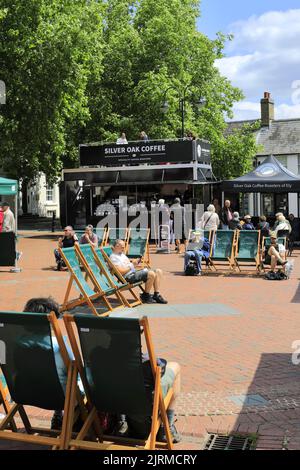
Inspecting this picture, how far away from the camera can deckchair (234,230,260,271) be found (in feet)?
44.9

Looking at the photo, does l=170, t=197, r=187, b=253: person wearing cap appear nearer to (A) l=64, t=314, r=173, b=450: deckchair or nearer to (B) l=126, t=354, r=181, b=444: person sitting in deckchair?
(B) l=126, t=354, r=181, b=444: person sitting in deckchair

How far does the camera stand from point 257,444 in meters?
4.20

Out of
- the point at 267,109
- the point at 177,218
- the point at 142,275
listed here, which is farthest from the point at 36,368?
the point at 267,109

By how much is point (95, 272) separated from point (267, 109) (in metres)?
43.8

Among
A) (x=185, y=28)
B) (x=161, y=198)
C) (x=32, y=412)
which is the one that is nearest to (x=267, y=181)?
(x=161, y=198)

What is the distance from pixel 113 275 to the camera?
394 inches

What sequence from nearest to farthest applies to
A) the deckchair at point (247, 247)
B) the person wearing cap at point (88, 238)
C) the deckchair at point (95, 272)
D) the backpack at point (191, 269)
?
the deckchair at point (95, 272)
the backpack at point (191, 269)
the deckchair at point (247, 247)
the person wearing cap at point (88, 238)

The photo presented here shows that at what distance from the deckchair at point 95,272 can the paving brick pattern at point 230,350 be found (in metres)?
1.06

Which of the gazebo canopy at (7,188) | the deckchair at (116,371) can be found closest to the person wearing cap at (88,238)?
the gazebo canopy at (7,188)

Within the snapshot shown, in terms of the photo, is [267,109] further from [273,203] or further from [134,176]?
[134,176]

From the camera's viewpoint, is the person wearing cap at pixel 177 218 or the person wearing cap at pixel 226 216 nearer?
the person wearing cap at pixel 226 216

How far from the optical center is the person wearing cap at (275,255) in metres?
13.2

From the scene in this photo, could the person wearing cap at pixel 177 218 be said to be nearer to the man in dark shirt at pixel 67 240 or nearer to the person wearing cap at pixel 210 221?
the person wearing cap at pixel 210 221

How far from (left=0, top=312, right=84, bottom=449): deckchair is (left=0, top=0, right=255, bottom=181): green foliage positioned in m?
22.5
